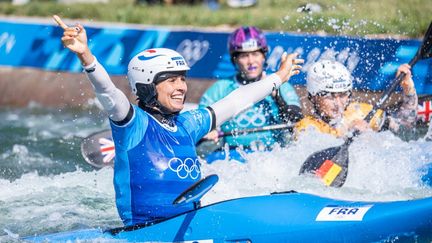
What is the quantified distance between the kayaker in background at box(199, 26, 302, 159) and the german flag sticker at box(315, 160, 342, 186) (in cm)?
108

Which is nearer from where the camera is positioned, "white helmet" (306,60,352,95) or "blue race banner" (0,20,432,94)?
"white helmet" (306,60,352,95)

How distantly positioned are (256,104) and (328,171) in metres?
1.50

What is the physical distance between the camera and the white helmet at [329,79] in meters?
7.42

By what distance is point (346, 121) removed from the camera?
7645mm

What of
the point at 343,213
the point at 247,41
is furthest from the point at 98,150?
the point at 343,213

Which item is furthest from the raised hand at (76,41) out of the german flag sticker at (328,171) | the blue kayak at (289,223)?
the german flag sticker at (328,171)

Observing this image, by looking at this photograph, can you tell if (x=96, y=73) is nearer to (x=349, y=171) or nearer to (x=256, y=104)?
(x=349, y=171)

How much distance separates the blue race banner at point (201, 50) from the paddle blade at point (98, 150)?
2329mm

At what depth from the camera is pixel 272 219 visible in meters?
5.33

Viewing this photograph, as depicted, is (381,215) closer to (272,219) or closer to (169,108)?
(272,219)

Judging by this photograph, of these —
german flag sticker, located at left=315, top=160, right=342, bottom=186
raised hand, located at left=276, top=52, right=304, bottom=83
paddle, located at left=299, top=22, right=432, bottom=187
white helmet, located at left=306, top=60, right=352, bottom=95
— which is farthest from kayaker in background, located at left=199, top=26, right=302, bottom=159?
raised hand, located at left=276, top=52, right=304, bottom=83

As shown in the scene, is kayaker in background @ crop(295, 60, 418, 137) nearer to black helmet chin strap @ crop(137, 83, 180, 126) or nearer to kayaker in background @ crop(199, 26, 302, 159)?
kayaker in background @ crop(199, 26, 302, 159)

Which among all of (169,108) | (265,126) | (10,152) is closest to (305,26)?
(265,126)

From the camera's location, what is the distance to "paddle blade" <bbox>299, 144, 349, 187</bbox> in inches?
285
